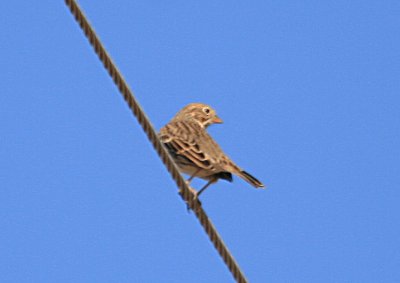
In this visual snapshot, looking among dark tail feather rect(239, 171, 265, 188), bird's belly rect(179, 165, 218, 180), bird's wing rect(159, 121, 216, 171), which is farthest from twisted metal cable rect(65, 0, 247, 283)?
bird's belly rect(179, 165, 218, 180)

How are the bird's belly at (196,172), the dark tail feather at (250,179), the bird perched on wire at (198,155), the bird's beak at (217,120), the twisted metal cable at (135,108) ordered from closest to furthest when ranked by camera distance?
the twisted metal cable at (135,108), the dark tail feather at (250,179), the bird perched on wire at (198,155), the bird's belly at (196,172), the bird's beak at (217,120)

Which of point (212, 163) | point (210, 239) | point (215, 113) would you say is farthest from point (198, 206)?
point (215, 113)

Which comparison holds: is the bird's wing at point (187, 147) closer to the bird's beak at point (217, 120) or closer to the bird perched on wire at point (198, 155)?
the bird perched on wire at point (198, 155)

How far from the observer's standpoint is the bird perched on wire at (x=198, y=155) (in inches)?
481

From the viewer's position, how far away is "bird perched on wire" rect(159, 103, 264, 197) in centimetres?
1221

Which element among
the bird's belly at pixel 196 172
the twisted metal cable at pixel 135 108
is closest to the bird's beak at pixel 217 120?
the bird's belly at pixel 196 172

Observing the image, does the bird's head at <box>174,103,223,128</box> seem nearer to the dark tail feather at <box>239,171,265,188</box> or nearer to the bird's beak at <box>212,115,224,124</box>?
the bird's beak at <box>212,115,224,124</box>

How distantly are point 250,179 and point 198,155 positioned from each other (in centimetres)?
70

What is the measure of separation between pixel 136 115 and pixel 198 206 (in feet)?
6.26

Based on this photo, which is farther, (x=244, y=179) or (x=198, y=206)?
(x=244, y=179)

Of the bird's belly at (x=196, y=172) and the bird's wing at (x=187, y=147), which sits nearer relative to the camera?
the bird's wing at (x=187, y=147)

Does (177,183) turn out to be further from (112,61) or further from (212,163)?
(212,163)

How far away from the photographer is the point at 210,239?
377 inches

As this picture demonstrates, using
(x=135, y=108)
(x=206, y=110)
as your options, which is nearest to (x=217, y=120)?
(x=206, y=110)
